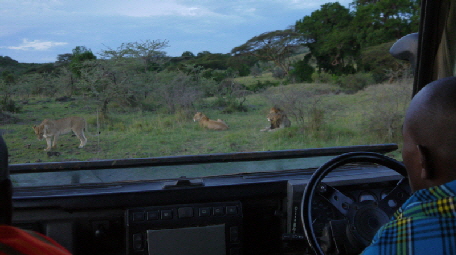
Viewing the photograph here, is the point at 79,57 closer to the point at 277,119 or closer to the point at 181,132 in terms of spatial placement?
the point at 181,132

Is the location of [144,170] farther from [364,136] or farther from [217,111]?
[364,136]

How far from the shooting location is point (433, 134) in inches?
50.5

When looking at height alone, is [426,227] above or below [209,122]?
below

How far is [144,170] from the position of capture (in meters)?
2.93

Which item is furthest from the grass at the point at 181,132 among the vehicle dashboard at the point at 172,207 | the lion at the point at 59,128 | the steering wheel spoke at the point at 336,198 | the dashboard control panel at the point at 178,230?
the steering wheel spoke at the point at 336,198

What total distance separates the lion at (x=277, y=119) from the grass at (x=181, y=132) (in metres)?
0.05

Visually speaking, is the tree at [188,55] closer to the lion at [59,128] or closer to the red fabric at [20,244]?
the lion at [59,128]

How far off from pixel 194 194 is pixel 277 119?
108cm

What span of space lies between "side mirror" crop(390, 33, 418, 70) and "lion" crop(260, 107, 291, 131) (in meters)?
0.93

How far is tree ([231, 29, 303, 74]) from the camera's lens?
3.34 m

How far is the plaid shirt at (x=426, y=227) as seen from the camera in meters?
1.15

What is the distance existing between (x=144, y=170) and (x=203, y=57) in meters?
0.95

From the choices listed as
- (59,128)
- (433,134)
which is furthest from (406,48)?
(59,128)

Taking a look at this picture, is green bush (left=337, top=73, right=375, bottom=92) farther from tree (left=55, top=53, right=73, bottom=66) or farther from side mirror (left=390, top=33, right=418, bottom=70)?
tree (left=55, top=53, right=73, bottom=66)
